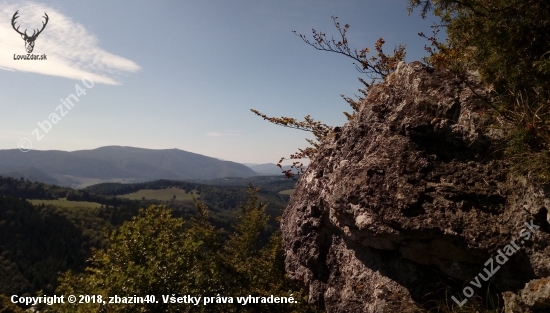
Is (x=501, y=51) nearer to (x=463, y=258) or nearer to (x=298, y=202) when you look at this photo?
(x=463, y=258)

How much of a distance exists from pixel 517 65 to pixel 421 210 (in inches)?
101

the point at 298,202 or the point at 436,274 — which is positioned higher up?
the point at 298,202

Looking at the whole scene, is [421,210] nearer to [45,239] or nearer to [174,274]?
[174,274]

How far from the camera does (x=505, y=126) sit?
182 inches

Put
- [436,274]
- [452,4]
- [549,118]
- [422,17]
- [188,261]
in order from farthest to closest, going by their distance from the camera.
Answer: [188,261] < [422,17] < [452,4] < [436,274] < [549,118]

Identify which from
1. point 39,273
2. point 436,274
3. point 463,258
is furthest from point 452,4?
point 39,273

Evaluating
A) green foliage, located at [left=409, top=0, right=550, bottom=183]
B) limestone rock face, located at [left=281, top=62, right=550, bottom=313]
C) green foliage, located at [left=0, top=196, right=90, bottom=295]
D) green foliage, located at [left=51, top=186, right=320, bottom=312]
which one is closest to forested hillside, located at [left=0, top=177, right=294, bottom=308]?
green foliage, located at [left=0, top=196, right=90, bottom=295]

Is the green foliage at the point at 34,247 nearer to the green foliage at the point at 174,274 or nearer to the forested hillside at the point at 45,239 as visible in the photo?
the forested hillside at the point at 45,239

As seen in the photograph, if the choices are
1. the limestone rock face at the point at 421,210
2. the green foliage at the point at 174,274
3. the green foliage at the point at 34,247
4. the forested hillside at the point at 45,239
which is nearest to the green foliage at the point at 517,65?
the limestone rock face at the point at 421,210

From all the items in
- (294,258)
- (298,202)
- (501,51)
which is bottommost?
(294,258)

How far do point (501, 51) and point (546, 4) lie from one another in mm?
732

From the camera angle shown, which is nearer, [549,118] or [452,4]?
[549,118]

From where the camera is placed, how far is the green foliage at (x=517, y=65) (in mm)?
4191

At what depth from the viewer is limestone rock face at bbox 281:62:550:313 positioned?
4.34 m
